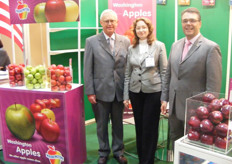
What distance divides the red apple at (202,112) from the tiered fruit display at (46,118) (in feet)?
5.27

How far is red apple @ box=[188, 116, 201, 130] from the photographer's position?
1.43 m

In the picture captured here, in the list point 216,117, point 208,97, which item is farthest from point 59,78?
point 216,117

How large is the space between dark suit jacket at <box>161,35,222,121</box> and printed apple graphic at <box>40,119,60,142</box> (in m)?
1.23

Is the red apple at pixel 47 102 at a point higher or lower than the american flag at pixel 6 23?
lower

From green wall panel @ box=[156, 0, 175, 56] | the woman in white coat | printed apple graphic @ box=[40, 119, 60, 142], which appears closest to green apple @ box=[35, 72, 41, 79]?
printed apple graphic @ box=[40, 119, 60, 142]

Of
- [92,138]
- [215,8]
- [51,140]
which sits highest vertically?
[215,8]

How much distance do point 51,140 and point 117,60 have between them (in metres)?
1.11

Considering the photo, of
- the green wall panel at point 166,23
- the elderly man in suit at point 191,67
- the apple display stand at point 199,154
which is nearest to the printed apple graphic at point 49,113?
the elderly man in suit at point 191,67

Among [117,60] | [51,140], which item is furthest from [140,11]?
[51,140]

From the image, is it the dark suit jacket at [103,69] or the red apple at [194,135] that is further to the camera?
the dark suit jacket at [103,69]

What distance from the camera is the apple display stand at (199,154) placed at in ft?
4.44

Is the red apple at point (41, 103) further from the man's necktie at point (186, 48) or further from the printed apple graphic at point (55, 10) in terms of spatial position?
the man's necktie at point (186, 48)

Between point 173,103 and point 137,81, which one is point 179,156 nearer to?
point 173,103

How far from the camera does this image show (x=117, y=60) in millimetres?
2812
